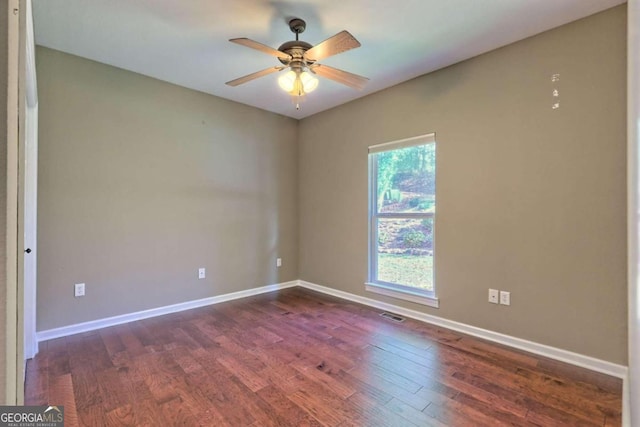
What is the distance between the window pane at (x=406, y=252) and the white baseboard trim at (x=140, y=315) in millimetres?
1714

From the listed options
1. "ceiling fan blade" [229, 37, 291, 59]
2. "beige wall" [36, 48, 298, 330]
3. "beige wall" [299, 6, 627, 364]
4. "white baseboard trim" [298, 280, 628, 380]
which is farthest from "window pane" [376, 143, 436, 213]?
"ceiling fan blade" [229, 37, 291, 59]

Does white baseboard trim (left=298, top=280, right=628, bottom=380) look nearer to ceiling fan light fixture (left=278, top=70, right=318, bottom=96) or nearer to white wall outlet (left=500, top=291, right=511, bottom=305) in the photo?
white wall outlet (left=500, top=291, right=511, bottom=305)

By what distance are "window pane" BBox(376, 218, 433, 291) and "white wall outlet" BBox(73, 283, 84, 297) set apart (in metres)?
3.09

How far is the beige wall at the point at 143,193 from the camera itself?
2.77 meters

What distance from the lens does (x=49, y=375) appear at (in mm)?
2123

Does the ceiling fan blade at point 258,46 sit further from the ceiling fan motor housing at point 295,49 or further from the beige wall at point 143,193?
the beige wall at point 143,193

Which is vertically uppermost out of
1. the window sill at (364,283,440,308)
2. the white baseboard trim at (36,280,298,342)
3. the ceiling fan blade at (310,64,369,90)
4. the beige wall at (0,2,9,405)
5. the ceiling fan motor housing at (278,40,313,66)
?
the ceiling fan motor housing at (278,40,313,66)

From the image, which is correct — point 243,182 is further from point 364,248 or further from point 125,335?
point 125,335

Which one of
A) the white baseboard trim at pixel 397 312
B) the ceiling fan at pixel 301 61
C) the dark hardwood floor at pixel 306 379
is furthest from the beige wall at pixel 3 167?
the white baseboard trim at pixel 397 312

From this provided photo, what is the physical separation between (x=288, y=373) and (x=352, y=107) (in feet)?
10.4

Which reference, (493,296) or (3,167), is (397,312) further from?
(3,167)

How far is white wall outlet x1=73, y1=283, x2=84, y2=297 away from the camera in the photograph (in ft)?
9.38

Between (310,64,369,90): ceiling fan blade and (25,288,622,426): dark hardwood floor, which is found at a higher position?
(310,64,369,90): ceiling fan blade

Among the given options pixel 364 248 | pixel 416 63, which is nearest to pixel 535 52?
pixel 416 63
